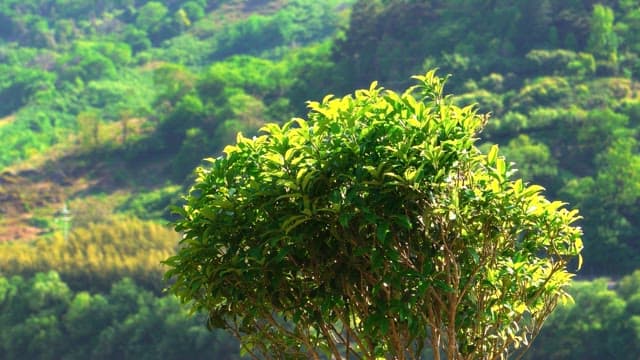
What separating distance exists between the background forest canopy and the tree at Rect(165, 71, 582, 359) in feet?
119

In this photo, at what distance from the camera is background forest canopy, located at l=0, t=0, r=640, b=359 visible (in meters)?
53.1

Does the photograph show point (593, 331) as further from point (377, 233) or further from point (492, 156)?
point (377, 233)

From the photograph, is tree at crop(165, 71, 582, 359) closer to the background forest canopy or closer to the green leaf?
the green leaf

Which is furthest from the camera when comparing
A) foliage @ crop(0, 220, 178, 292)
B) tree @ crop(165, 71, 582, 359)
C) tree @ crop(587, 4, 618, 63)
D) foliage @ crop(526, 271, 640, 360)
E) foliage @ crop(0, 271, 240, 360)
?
tree @ crop(587, 4, 618, 63)

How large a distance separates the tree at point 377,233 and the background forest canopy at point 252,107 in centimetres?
3620

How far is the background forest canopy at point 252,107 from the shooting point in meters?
53.1

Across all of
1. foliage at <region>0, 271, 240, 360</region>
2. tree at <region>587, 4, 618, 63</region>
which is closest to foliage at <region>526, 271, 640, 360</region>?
foliage at <region>0, 271, 240, 360</region>

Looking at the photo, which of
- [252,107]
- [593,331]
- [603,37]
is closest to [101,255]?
[252,107]

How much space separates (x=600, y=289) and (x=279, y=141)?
39058 millimetres

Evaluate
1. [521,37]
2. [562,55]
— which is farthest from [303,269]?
[521,37]

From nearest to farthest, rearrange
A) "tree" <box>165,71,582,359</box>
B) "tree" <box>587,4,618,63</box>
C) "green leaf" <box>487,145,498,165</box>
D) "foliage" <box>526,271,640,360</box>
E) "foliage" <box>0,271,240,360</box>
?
"tree" <box>165,71,582,359</box>
"green leaf" <box>487,145,498,165</box>
"foliage" <box>526,271,640,360</box>
"foliage" <box>0,271,240,360</box>
"tree" <box>587,4,618,63</box>

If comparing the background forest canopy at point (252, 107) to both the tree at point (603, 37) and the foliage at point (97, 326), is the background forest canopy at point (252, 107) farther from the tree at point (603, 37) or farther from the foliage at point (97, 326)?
the foliage at point (97, 326)

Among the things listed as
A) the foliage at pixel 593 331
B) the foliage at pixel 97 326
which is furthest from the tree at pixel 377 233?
the foliage at pixel 97 326

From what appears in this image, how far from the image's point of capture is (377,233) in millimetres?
5465
